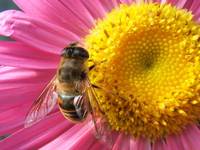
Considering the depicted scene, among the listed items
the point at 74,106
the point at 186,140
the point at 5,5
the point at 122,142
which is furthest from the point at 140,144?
the point at 5,5

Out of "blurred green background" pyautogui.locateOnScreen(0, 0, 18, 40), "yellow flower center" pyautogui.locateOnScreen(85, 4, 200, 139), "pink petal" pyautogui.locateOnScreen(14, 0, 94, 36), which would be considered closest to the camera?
"yellow flower center" pyautogui.locateOnScreen(85, 4, 200, 139)

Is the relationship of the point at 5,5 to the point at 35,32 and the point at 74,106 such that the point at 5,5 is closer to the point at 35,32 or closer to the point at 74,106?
the point at 35,32

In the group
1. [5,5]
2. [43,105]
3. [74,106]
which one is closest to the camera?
[74,106]

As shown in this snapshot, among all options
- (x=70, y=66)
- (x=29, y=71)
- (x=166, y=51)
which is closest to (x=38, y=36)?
(x=29, y=71)

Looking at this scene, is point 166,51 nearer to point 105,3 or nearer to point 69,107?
point 105,3

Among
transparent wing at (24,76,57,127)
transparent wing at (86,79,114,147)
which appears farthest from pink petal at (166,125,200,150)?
transparent wing at (24,76,57,127)

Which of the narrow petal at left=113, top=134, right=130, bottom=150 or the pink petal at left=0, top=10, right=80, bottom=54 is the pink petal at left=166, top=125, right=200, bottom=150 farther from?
the pink petal at left=0, top=10, right=80, bottom=54

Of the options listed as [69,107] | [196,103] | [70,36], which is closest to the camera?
[69,107]
